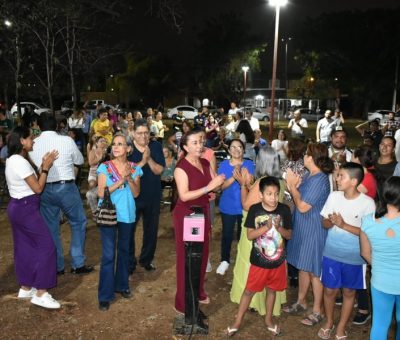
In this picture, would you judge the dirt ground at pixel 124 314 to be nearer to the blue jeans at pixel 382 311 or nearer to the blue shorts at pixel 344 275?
the blue shorts at pixel 344 275

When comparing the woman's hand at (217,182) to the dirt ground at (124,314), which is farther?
the dirt ground at (124,314)

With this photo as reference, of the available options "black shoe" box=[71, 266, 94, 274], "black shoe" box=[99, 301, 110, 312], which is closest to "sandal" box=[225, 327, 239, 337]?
"black shoe" box=[99, 301, 110, 312]

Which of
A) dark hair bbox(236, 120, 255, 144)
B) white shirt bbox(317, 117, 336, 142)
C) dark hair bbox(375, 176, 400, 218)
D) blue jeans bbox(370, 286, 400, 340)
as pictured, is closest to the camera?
dark hair bbox(375, 176, 400, 218)

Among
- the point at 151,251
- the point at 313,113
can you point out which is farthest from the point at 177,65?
the point at 151,251

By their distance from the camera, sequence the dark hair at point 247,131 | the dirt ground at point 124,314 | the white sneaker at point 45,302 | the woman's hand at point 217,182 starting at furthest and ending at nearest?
the dark hair at point 247,131 → the white sneaker at point 45,302 → the dirt ground at point 124,314 → the woman's hand at point 217,182

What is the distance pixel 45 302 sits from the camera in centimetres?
461

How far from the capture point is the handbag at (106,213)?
4363 mm

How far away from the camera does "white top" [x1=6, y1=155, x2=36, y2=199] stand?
14.3 ft

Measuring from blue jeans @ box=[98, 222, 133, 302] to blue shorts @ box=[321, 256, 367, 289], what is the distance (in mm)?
2078

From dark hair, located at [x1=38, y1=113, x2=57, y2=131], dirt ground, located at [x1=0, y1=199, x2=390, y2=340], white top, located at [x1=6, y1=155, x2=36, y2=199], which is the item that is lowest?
dirt ground, located at [x1=0, y1=199, x2=390, y2=340]

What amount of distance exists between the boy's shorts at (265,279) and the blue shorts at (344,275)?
0.41 m

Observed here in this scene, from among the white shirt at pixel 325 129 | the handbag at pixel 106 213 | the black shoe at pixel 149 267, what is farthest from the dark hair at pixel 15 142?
the white shirt at pixel 325 129

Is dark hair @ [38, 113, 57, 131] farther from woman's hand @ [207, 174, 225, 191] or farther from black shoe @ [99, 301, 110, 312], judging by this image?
woman's hand @ [207, 174, 225, 191]

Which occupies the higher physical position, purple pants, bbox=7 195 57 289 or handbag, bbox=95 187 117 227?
handbag, bbox=95 187 117 227
